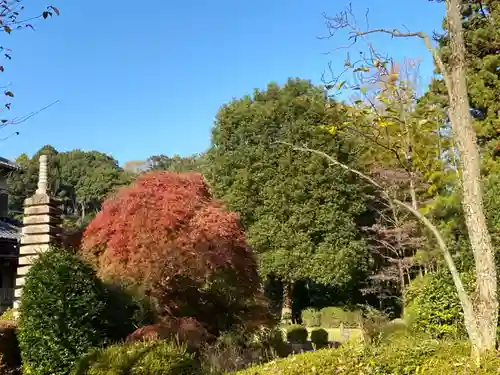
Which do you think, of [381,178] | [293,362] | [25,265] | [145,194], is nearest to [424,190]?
[381,178]

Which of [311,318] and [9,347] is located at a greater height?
[9,347]

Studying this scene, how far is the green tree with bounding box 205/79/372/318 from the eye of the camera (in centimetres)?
2089

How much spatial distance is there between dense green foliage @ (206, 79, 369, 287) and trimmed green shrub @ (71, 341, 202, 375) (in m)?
15.5

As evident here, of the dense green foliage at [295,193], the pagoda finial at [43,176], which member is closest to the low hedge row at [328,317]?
the dense green foliage at [295,193]

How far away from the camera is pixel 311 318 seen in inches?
871

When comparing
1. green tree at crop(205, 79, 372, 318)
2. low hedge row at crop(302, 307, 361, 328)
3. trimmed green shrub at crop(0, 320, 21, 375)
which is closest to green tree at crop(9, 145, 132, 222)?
green tree at crop(205, 79, 372, 318)

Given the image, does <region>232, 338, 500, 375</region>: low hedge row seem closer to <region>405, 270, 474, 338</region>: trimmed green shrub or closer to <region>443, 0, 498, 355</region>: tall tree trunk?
<region>443, 0, 498, 355</region>: tall tree trunk

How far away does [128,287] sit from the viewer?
324 inches

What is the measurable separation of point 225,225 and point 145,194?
56.7 inches

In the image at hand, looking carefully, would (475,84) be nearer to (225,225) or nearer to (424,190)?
(424,190)

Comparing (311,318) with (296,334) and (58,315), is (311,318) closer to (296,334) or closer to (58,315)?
(296,334)

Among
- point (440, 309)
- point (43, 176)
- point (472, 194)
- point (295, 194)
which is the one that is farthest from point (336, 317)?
point (472, 194)

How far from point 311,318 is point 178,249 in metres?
15.1

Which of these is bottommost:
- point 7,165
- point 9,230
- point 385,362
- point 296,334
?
point 296,334
